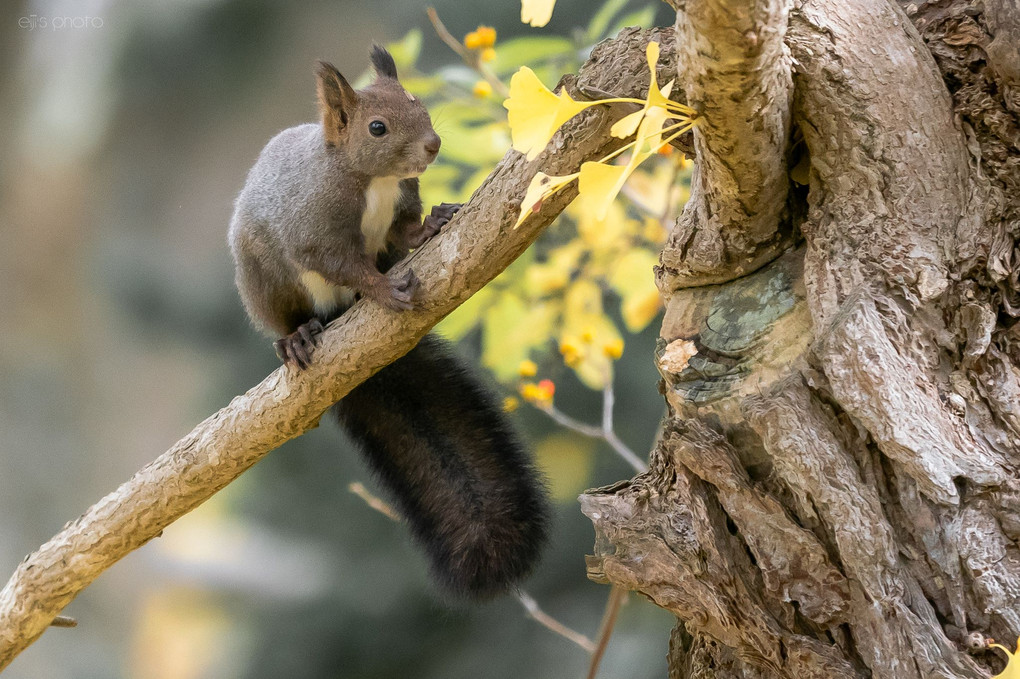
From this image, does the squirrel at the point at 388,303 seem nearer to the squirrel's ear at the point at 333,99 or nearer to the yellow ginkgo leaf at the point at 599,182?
the squirrel's ear at the point at 333,99

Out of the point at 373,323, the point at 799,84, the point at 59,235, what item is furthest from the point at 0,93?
the point at 799,84

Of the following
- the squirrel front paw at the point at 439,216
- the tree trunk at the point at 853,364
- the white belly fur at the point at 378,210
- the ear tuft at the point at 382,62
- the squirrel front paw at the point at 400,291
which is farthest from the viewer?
the ear tuft at the point at 382,62

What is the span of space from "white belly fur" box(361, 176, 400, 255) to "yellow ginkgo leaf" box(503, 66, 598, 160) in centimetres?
120

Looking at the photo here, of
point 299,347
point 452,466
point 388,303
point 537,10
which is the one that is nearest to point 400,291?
point 388,303

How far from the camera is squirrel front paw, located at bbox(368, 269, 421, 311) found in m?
1.54

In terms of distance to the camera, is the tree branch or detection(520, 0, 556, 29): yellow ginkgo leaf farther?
the tree branch

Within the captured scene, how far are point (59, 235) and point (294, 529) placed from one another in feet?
4.84

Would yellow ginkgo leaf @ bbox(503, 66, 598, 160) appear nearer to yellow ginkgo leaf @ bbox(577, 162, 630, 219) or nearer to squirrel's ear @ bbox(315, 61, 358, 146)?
yellow ginkgo leaf @ bbox(577, 162, 630, 219)

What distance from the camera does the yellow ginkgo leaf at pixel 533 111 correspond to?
0.74m

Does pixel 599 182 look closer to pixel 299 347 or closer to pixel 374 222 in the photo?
pixel 299 347

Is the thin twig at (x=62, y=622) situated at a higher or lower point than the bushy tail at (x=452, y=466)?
lower

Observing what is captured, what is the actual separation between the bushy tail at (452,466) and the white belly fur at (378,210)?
26cm

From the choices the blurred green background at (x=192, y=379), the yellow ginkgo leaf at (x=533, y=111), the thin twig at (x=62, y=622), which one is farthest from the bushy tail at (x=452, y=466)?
the blurred green background at (x=192, y=379)

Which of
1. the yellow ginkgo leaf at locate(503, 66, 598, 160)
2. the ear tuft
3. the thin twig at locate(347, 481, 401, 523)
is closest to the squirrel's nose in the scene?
the ear tuft
